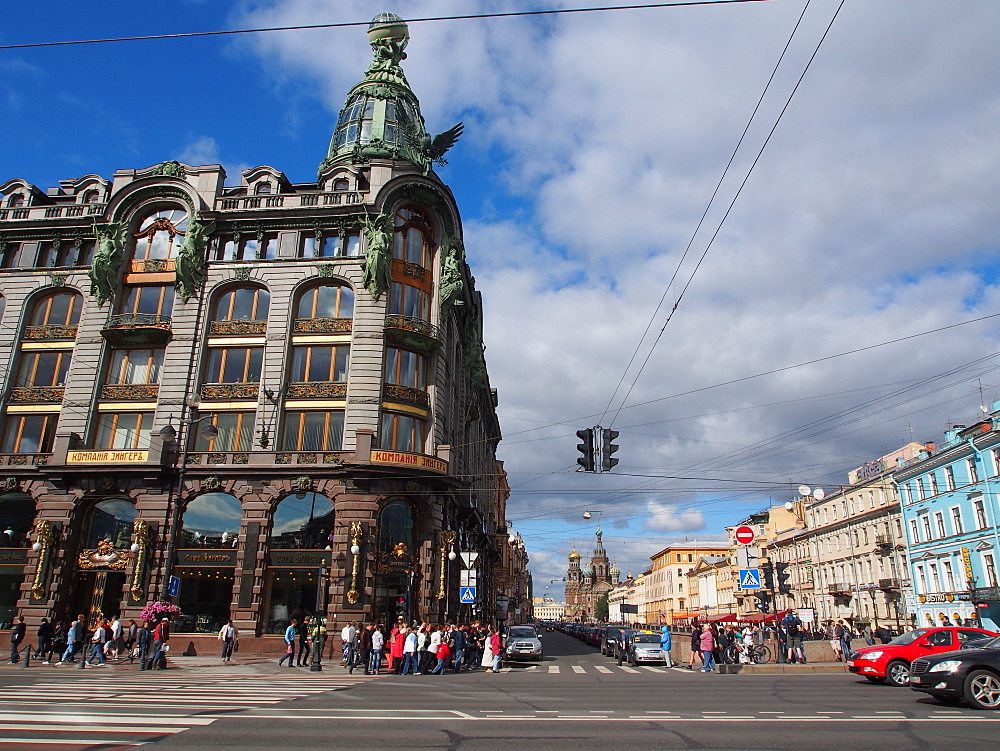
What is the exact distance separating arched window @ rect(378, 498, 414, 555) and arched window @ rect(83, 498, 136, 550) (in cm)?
1216

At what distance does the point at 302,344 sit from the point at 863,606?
2056 inches

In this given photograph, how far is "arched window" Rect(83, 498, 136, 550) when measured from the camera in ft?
110

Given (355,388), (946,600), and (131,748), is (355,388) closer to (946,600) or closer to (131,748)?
(131,748)

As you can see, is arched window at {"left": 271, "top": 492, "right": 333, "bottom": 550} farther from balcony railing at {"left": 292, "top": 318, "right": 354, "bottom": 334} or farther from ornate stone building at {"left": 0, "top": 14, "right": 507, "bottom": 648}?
balcony railing at {"left": 292, "top": 318, "right": 354, "bottom": 334}

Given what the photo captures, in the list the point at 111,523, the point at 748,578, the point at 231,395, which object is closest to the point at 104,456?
the point at 111,523

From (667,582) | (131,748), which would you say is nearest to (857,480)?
(131,748)

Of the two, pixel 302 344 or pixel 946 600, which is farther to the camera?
pixel 946 600

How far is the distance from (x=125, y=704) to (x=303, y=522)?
19.3 meters

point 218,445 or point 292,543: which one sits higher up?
point 218,445

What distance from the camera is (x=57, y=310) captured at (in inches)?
1507

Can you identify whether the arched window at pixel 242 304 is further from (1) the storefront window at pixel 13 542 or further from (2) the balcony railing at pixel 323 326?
(1) the storefront window at pixel 13 542

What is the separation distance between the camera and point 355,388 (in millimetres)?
34062

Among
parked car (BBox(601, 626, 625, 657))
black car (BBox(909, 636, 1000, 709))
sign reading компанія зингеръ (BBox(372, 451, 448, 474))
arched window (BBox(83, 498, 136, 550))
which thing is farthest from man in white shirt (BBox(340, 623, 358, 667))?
parked car (BBox(601, 626, 625, 657))

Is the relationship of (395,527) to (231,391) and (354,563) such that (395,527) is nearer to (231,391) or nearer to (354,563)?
(354,563)
